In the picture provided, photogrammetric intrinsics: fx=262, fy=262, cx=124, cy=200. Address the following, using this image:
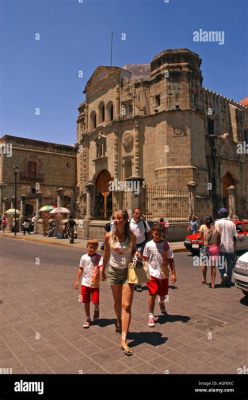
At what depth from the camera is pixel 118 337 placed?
3.71 meters

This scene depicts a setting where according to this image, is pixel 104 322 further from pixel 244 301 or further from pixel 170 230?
pixel 170 230

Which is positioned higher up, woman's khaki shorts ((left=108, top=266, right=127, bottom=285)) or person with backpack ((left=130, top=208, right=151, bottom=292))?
person with backpack ((left=130, top=208, right=151, bottom=292))

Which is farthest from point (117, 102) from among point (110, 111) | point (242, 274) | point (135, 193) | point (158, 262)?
point (158, 262)

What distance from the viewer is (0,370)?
2932 mm

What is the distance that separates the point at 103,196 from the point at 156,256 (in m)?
23.0

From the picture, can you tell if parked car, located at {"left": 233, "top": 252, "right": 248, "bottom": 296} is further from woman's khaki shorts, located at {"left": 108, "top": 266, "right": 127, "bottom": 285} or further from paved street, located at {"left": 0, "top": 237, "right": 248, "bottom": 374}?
woman's khaki shorts, located at {"left": 108, "top": 266, "right": 127, "bottom": 285}

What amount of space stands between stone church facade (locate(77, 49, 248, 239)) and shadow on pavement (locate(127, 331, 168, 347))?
44.0 ft

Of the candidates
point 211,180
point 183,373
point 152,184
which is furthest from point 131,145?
point 183,373

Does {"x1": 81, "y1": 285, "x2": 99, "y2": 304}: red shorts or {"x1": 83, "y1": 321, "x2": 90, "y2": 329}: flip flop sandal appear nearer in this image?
{"x1": 83, "y1": 321, "x2": 90, "y2": 329}: flip flop sandal

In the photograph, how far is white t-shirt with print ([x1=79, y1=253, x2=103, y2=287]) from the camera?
14.0ft

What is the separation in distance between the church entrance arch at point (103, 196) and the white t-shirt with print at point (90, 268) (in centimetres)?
2135

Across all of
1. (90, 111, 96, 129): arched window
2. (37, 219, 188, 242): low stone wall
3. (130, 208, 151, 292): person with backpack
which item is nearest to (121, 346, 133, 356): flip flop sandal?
(130, 208, 151, 292): person with backpack

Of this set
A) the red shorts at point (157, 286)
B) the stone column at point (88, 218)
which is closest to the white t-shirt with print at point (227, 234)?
the red shorts at point (157, 286)
